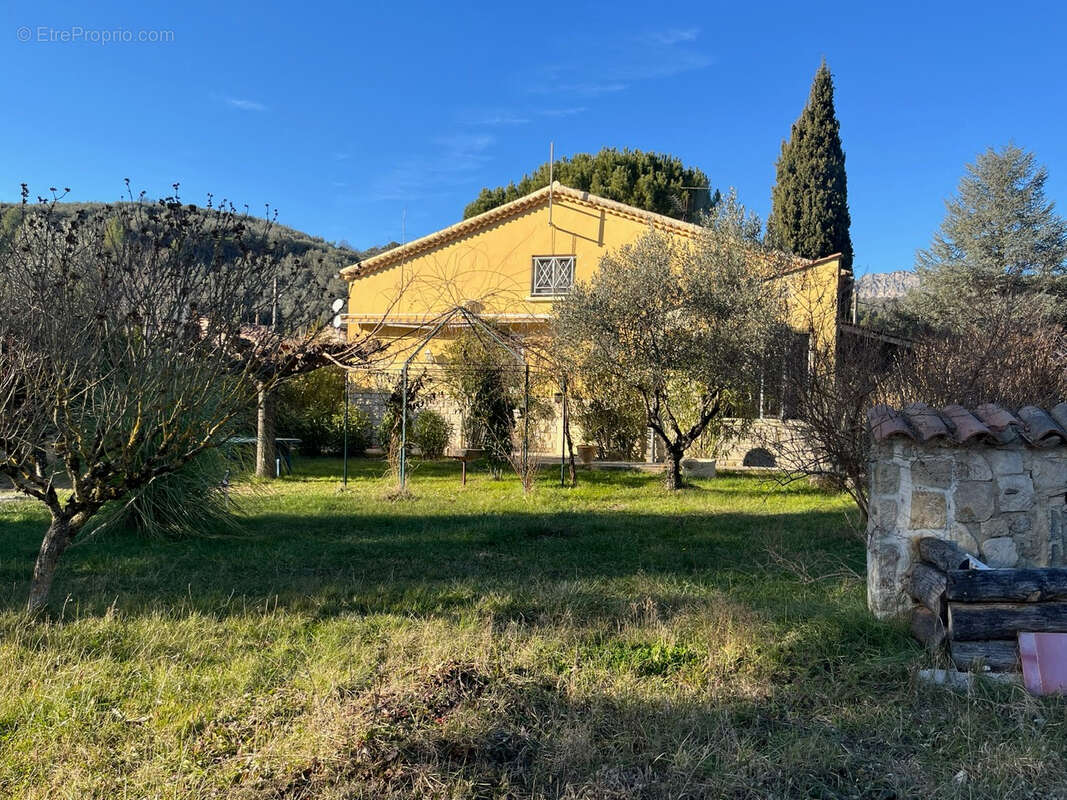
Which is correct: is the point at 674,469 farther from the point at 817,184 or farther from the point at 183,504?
the point at 817,184

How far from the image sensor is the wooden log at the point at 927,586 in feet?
12.4

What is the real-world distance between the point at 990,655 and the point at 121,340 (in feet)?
19.2

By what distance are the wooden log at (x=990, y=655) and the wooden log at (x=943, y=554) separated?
0.38 m

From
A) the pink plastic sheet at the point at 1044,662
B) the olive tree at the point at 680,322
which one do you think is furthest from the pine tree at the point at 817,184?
the pink plastic sheet at the point at 1044,662

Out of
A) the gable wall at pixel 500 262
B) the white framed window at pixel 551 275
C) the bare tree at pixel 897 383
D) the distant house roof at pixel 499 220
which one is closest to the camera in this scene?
the bare tree at pixel 897 383

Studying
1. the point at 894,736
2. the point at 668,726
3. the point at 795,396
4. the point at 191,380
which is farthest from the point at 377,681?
the point at 795,396

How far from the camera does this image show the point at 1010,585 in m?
3.60

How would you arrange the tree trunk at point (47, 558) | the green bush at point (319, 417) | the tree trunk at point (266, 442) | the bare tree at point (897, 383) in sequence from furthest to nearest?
the green bush at point (319, 417) → the tree trunk at point (266, 442) → the bare tree at point (897, 383) → the tree trunk at point (47, 558)

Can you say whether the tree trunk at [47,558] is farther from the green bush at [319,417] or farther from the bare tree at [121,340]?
the green bush at [319,417]

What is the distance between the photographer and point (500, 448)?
40.7 feet

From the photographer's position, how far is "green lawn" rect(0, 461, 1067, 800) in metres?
2.80

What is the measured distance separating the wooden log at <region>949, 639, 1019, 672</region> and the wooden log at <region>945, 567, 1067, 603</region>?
0.22 meters

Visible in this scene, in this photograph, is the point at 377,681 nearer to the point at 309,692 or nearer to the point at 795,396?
the point at 309,692

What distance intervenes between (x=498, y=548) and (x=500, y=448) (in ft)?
17.6
